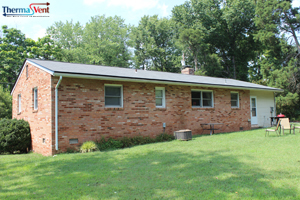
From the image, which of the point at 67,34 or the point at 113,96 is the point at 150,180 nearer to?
the point at 113,96

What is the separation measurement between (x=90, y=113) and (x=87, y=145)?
1.52m

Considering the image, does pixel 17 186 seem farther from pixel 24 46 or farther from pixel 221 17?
pixel 221 17

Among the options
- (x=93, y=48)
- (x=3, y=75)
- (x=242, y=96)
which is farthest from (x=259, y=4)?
(x=3, y=75)

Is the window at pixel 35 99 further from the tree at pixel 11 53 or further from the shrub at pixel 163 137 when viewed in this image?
the tree at pixel 11 53

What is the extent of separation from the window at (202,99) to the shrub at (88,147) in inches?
285

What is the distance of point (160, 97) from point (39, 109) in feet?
20.9

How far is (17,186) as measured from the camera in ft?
17.2

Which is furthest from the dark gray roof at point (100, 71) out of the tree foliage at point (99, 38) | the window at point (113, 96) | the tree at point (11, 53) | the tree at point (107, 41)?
the tree foliage at point (99, 38)

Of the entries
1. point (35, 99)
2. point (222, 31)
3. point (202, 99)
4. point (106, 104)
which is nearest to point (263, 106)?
point (202, 99)

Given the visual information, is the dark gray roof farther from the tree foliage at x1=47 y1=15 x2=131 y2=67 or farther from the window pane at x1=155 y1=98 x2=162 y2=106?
the tree foliage at x1=47 y1=15 x2=131 y2=67

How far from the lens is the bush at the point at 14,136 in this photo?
11.5 meters

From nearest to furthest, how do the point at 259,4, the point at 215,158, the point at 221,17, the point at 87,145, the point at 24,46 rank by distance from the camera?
the point at 215,158, the point at 87,145, the point at 259,4, the point at 24,46, the point at 221,17

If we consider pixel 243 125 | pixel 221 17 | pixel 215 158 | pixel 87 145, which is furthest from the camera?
pixel 221 17

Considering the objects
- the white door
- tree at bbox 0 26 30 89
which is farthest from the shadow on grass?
tree at bbox 0 26 30 89
